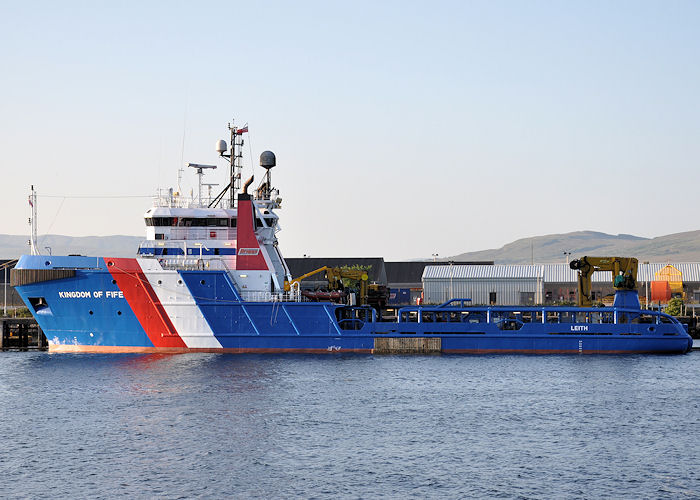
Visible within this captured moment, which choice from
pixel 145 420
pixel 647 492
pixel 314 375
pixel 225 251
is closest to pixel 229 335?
pixel 225 251

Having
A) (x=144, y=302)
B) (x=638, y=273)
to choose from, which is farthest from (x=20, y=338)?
(x=638, y=273)

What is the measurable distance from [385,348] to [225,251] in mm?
10177

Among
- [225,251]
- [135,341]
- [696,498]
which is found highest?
[225,251]

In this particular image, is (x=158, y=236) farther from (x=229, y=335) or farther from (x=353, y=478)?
(x=353, y=478)

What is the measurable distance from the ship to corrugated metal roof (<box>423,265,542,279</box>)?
43394 millimetres

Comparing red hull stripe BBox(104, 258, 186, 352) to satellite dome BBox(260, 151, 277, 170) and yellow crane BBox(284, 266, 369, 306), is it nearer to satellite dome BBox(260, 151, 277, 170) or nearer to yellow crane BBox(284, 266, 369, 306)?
yellow crane BBox(284, 266, 369, 306)

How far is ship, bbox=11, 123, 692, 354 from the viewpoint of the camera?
142ft

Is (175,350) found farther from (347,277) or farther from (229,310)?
(347,277)

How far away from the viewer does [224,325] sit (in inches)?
1706

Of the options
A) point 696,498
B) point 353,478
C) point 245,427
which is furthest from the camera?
point 245,427

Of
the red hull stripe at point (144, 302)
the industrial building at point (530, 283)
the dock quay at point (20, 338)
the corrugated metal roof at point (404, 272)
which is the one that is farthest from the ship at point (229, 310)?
the corrugated metal roof at point (404, 272)

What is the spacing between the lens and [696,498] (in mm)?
20812

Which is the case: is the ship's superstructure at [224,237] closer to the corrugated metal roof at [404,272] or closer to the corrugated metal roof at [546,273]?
the corrugated metal roof at [546,273]

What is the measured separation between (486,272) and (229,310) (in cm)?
5216
